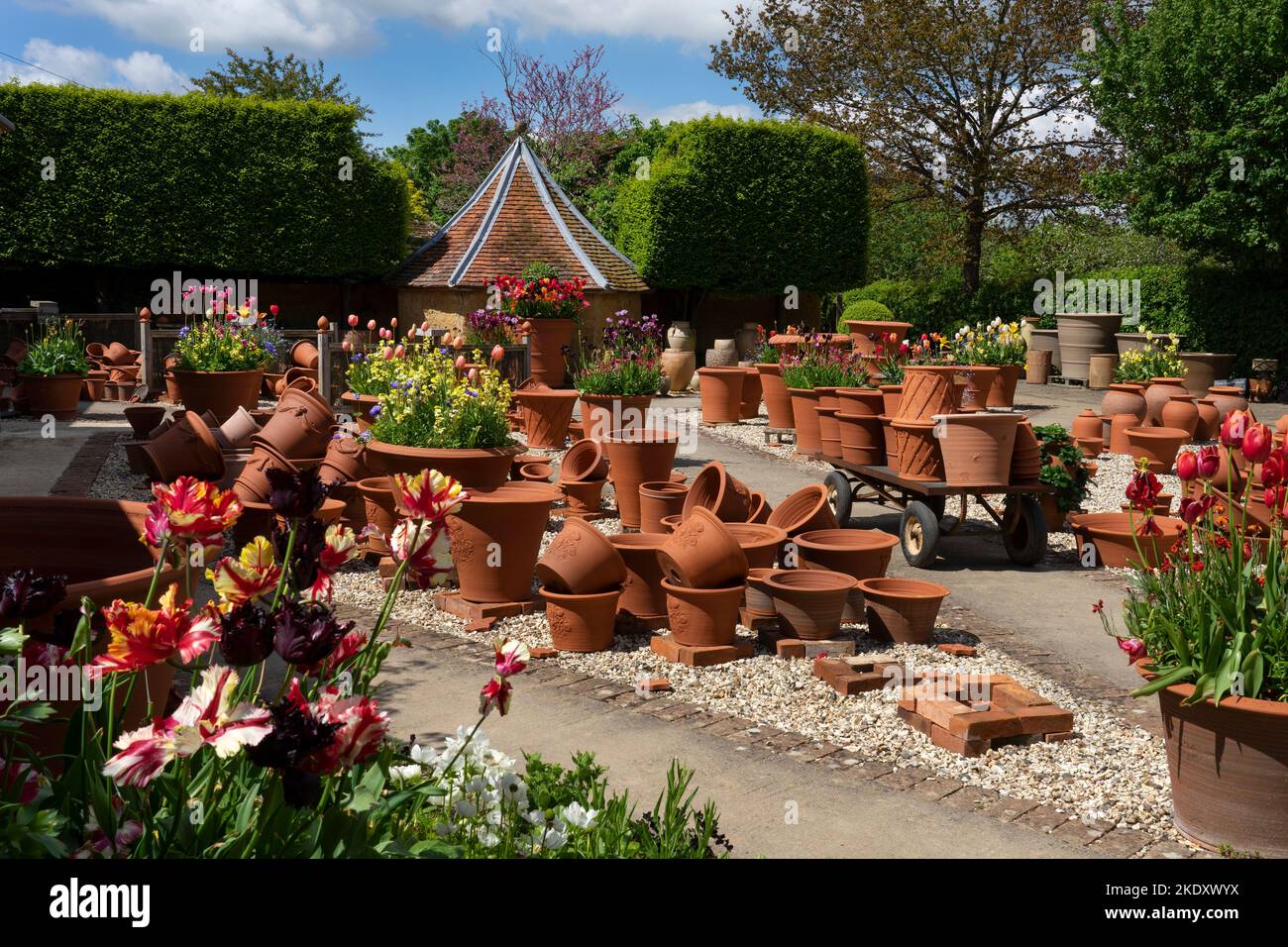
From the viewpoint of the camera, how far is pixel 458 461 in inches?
300

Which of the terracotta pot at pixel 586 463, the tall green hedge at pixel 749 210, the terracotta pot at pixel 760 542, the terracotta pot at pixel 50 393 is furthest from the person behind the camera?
the tall green hedge at pixel 749 210

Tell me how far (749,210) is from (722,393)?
327 inches

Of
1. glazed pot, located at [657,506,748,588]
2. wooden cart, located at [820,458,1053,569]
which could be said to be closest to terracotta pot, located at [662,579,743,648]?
glazed pot, located at [657,506,748,588]

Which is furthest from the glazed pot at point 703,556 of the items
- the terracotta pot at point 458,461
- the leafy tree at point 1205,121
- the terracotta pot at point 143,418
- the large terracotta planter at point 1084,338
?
the large terracotta planter at point 1084,338

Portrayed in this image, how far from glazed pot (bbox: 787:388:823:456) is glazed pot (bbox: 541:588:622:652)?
6.30 meters

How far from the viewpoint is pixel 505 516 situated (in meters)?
6.72

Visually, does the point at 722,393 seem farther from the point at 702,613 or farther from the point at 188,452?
the point at 702,613

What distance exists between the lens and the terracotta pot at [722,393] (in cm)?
1571

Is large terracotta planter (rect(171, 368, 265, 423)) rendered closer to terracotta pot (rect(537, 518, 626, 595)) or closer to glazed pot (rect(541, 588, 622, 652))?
terracotta pot (rect(537, 518, 626, 595))

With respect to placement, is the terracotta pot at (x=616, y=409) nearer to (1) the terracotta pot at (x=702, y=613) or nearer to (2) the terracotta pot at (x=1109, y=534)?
(2) the terracotta pot at (x=1109, y=534)

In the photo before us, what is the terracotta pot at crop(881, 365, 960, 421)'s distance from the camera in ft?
27.7

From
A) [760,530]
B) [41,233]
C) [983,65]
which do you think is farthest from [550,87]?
[760,530]

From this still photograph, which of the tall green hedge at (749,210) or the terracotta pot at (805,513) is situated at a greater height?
the tall green hedge at (749,210)

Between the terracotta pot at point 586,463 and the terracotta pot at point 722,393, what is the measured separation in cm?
632
